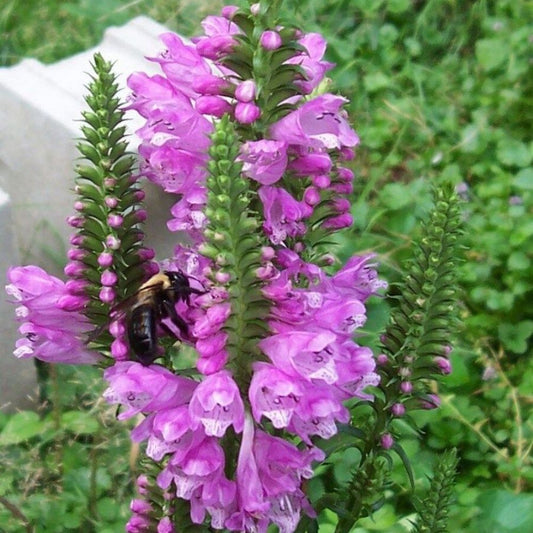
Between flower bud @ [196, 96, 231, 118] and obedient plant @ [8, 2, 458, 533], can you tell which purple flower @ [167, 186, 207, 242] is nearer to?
obedient plant @ [8, 2, 458, 533]

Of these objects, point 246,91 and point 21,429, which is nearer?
point 246,91

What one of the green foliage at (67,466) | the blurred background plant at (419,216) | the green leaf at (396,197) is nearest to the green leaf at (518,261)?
the blurred background plant at (419,216)

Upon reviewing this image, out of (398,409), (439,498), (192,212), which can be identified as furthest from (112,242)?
(439,498)

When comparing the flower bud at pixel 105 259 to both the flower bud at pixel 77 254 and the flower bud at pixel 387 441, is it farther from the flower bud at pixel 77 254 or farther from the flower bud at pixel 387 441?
the flower bud at pixel 387 441

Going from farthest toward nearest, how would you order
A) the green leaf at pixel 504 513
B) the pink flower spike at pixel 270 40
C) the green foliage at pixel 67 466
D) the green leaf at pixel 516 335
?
the green leaf at pixel 516 335 → the green foliage at pixel 67 466 → the green leaf at pixel 504 513 → the pink flower spike at pixel 270 40

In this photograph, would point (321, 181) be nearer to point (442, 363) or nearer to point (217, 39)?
point (217, 39)

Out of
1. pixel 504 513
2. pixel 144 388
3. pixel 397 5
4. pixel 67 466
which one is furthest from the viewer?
pixel 397 5
